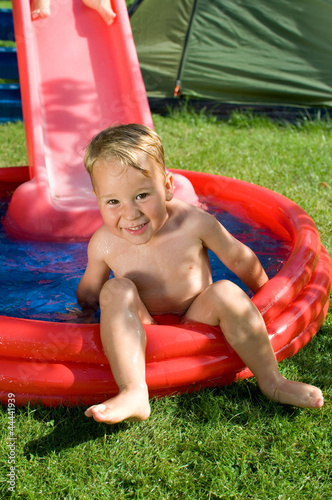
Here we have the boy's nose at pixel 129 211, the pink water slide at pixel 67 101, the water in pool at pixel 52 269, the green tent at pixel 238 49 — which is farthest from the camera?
the green tent at pixel 238 49

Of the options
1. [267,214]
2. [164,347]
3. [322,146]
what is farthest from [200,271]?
[322,146]

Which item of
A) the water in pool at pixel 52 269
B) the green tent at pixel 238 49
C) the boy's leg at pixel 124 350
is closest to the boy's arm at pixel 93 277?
the water in pool at pixel 52 269

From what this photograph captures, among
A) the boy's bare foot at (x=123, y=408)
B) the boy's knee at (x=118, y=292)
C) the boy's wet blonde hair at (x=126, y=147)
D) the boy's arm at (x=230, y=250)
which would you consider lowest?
the boy's bare foot at (x=123, y=408)

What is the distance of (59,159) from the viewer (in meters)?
3.77

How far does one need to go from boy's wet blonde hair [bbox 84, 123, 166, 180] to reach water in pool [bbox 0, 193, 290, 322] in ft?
2.75

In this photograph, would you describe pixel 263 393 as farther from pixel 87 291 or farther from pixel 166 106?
pixel 166 106

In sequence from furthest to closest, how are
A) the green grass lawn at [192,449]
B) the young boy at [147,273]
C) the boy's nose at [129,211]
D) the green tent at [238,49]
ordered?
the green tent at [238,49]
the boy's nose at [129,211]
the young boy at [147,273]
the green grass lawn at [192,449]

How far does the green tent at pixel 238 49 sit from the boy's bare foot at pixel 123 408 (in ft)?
14.8

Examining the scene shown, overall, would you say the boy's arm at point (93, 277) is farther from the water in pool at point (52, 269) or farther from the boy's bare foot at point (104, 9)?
the boy's bare foot at point (104, 9)

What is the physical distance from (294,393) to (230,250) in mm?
630

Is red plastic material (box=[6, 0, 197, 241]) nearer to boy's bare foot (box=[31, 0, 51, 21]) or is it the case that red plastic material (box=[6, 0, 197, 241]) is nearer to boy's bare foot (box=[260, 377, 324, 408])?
boy's bare foot (box=[31, 0, 51, 21])

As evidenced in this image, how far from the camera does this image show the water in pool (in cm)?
274

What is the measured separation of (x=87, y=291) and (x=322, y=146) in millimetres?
3282

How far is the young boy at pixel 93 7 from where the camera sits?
4043 millimetres
